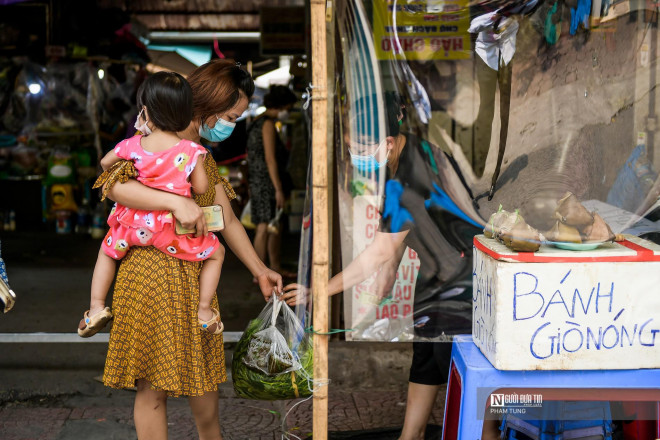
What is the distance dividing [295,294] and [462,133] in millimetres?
905

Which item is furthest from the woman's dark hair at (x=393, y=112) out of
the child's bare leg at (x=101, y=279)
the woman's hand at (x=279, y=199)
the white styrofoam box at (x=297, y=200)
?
the white styrofoam box at (x=297, y=200)

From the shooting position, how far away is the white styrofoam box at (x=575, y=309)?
101 inches

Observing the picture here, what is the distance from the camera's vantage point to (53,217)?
9227 mm

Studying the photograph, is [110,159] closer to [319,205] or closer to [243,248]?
[243,248]

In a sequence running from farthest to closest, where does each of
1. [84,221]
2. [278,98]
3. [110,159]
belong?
1. [84,221]
2. [278,98]
3. [110,159]

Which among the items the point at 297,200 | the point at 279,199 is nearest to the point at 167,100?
the point at 279,199

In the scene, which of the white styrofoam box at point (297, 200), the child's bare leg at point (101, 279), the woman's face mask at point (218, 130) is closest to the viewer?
the child's bare leg at point (101, 279)

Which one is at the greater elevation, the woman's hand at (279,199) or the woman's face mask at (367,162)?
the woman's hand at (279,199)

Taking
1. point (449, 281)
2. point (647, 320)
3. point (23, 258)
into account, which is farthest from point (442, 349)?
point (23, 258)

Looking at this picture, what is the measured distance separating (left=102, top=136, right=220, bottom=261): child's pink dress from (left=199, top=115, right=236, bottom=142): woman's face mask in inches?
6.5

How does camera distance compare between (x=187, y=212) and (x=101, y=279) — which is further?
(x=101, y=279)

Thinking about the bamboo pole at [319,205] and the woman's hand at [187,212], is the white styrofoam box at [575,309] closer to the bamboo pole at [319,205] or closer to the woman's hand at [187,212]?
the bamboo pole at [319,205]

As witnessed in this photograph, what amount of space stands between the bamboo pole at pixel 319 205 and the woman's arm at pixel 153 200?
0.44 metres

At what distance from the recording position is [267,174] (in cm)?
646
